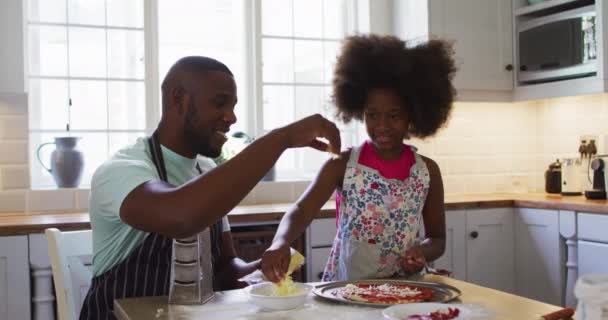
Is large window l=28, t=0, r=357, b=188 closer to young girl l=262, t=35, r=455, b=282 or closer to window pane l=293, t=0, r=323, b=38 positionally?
window pane l=293, t=0, r=323, b=38

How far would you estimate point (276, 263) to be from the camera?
58.7 inches

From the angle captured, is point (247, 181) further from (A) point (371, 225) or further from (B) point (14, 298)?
(B) point (14, 298)

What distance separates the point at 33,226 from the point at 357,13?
2.28 m

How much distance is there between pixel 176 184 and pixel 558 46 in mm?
2659

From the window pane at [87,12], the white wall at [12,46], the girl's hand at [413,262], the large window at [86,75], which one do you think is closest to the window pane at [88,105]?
the large window at [86,75]

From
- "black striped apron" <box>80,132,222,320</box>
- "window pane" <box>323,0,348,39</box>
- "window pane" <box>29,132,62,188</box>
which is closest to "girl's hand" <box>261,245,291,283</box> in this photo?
"black striped apron" <box>80,132,222,320</box>

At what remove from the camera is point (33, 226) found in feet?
8.53

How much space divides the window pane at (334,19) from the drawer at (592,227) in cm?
170

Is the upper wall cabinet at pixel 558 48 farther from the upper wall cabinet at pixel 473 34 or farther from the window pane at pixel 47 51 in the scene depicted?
the window pane at pixel 47 51

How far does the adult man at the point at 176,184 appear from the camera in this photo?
47.9 inches

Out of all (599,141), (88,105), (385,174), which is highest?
(88,105)

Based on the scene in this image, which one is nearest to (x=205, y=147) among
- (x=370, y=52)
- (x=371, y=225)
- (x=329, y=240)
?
(x=371, y=225)

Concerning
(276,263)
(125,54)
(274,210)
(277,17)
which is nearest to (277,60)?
(277,17)

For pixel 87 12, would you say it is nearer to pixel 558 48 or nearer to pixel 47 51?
pixel 47 51
